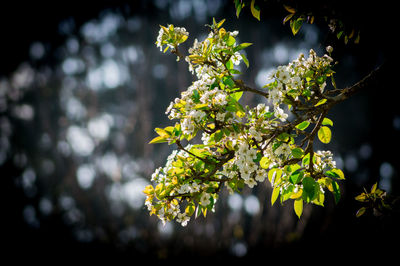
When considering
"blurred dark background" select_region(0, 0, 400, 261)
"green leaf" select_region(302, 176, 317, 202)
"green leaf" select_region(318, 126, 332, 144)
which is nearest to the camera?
"green leaf" select_region(302, 176, 317, 202)

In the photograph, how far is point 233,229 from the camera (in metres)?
5.05

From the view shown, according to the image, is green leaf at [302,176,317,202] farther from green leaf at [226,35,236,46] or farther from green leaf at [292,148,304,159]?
green leaf at [226,35,236,46]

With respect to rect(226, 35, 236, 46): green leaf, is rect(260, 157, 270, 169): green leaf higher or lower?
lower

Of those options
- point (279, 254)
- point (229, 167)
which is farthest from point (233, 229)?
point (229, 167)

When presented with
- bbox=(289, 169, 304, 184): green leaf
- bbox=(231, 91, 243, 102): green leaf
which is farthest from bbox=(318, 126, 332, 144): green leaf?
bbox=(231, 91, 243, 102): green leaf

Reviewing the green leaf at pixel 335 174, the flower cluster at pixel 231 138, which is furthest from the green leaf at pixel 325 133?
the green leaf at pixel 335 174

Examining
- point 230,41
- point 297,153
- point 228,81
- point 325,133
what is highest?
point 230,41

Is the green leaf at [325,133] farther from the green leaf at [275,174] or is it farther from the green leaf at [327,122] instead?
the green leaf at [275,174]

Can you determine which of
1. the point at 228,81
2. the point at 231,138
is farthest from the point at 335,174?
the point at 228,81

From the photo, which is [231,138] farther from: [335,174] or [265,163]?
[335,174]

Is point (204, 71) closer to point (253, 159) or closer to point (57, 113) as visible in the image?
point (253, 159)

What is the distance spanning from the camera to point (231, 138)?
3.51ft

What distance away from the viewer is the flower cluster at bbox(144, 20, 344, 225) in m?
1.02

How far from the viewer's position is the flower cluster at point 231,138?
40.3 inches
